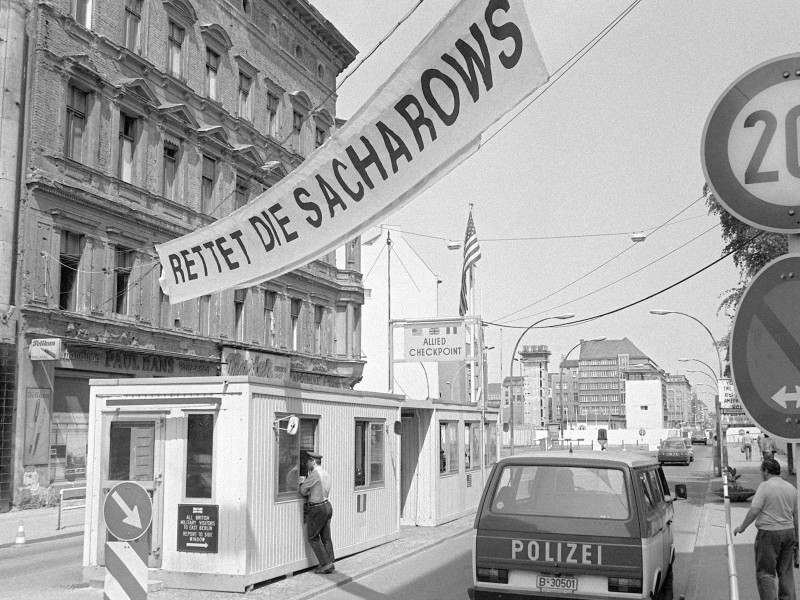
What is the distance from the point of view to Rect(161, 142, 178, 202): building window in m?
30.8

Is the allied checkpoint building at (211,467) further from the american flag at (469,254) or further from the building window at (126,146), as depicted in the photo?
the american flag at (469,254)

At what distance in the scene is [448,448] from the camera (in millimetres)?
20938

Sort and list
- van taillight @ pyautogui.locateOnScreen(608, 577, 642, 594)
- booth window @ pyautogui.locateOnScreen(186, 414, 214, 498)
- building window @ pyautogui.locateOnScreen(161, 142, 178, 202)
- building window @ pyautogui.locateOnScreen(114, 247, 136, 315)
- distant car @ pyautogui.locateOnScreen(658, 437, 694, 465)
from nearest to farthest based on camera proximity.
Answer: van taillight @ pyautogui.locateOnScreen(608, 577, 642, 594) < booth window @ pyautogui.locateOnScreen(186, 414, 214, 498) < building window @ pyautogui.locateOnScreen(114, 247, 136, 315) < building window @ pyautogui.locateOnScreen(161, 142, 178, 202) < distant car @ pyautogui.locateOnScreen(658, 437, 694, 465)

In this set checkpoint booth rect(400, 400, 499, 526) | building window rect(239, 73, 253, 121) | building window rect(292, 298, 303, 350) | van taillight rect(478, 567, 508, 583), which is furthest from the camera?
building window rect(292, 298, 303, 350)

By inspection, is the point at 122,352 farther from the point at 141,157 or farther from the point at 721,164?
the point at 721,164

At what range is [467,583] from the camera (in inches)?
513

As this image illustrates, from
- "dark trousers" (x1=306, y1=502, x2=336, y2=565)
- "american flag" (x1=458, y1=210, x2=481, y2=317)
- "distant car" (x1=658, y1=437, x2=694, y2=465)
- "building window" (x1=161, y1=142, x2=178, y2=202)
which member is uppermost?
"building window" (x1=161, y1=142, x2=178, y2=202)

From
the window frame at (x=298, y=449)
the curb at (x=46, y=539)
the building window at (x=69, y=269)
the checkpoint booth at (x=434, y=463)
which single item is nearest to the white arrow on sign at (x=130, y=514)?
the window frame at (x=298, y=449)

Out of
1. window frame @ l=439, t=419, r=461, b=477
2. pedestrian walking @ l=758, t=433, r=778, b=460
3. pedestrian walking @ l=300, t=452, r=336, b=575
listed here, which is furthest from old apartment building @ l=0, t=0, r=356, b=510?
pedestrian walking @ l=758, t=433, r=778, b=460

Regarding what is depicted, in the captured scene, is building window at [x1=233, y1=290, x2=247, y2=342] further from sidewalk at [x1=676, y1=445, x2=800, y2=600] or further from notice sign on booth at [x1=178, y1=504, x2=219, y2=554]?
notice sign on booth at [x1=178, y1=504, x2=219, y2=554]

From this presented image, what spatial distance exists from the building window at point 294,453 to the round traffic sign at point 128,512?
16.8 ft

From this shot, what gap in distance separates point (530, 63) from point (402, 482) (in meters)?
15.3

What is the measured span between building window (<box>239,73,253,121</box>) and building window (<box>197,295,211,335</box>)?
8.26 meters

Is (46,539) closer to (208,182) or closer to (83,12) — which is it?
(83,12)
